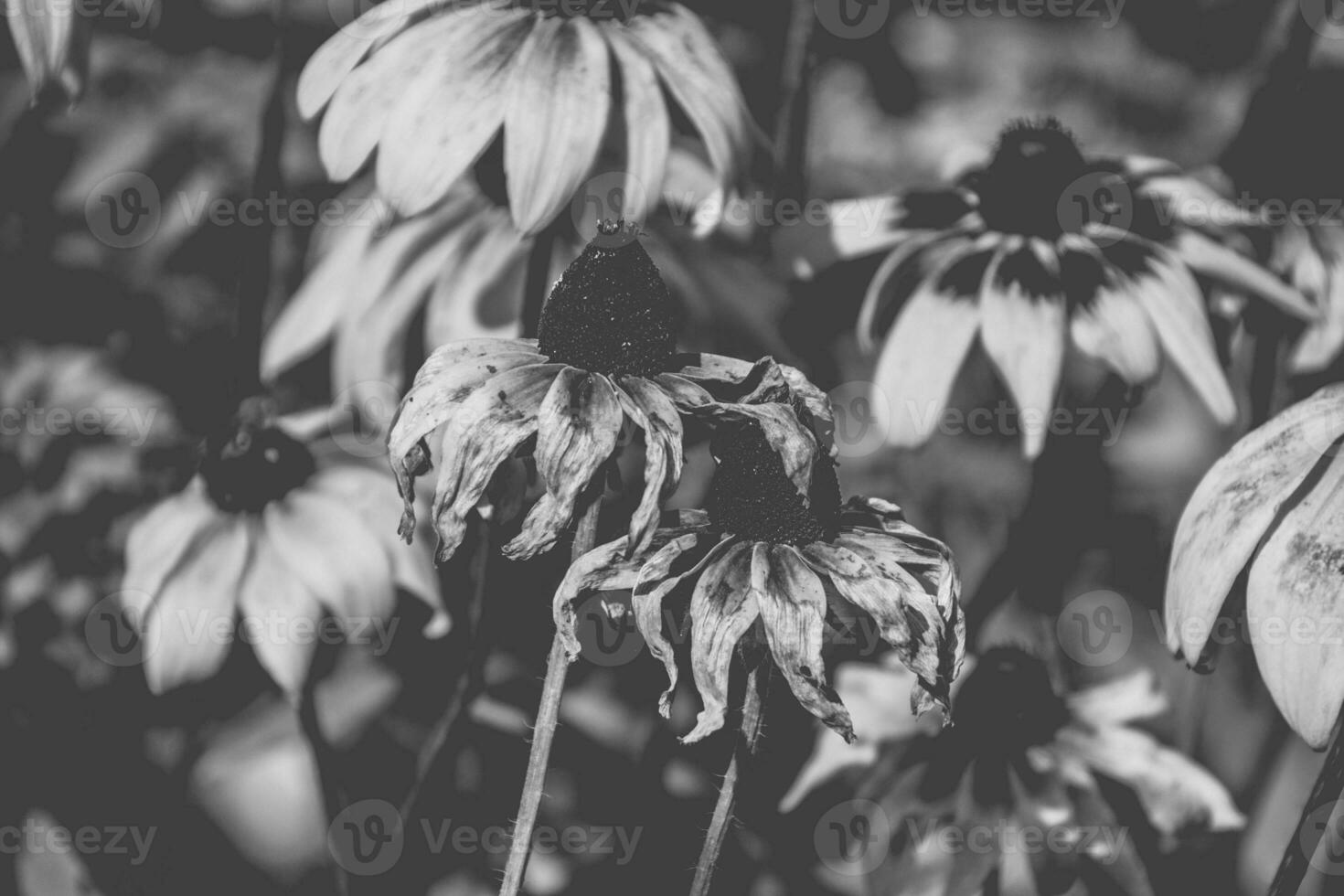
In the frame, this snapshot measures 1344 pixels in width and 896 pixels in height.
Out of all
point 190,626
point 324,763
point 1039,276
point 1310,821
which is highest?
point 1039,276

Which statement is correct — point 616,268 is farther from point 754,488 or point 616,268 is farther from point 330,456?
point 330,456

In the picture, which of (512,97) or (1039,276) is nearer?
(512,97)

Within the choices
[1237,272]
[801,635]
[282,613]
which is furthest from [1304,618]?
[282,613]

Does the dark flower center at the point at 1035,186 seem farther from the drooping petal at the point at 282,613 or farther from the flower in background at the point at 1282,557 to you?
the drooping petal at the point at 282,613

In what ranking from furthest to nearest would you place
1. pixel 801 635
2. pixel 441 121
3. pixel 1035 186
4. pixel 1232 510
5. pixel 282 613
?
pixel 1035 186
pixel 282 613
pixel 441 121
pixel 1232 510
pixel 801 635

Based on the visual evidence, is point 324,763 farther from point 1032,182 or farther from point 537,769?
point 1032,182

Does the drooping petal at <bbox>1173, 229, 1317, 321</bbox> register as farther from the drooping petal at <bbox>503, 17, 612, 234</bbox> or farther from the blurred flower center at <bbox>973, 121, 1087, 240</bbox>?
the drooping petal at <bbox>503, 17, 612, 234</bbox>

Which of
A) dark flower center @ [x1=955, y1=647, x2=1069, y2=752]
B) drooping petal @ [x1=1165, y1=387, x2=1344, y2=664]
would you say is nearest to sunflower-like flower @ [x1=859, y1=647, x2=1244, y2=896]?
dark flower center @ [x1=955, y1=647, x2=1069, y2=752]

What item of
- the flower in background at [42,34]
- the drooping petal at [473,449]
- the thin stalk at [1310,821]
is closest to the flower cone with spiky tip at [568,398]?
the drooping petal at [473,449]
